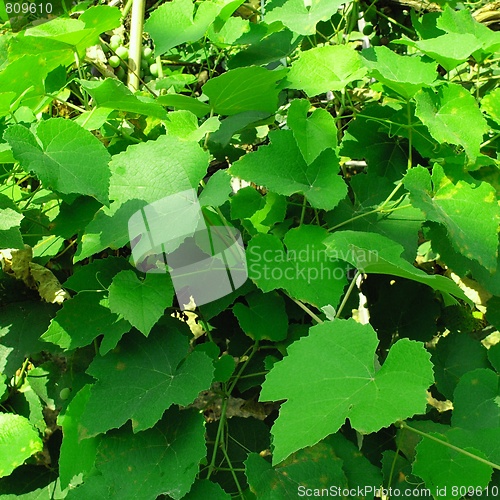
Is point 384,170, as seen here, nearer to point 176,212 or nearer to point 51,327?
point 176,212

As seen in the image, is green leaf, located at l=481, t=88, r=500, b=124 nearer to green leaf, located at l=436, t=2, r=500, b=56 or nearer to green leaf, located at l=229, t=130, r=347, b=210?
green leaf, located at l=436, t=2, r=500, b=56

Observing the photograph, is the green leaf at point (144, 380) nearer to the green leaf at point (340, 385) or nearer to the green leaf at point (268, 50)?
the green leaf at point (340, 385)

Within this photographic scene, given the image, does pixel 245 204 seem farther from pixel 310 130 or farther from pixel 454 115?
pixel 454 115

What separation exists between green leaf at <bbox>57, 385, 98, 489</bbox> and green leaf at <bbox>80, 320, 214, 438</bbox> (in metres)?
0.06

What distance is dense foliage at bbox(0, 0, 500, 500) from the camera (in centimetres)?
85

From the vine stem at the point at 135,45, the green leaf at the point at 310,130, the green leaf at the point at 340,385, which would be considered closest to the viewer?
the green leaf at the point at 340,385

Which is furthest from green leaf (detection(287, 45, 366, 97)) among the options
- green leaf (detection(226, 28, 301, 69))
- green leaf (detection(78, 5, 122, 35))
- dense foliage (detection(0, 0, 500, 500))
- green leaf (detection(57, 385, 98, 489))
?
green leaf (detection(57, 385, 98, 489))

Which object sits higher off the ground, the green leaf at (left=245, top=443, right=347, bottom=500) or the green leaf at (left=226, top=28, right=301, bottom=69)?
the green leaf at (left=226, top=28, right=301, bottom=69)

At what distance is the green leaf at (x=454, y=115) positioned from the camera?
39.7 inches

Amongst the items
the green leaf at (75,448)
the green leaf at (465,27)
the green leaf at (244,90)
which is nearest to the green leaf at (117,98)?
the green leaf at (244,90)

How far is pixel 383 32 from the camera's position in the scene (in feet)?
5.47

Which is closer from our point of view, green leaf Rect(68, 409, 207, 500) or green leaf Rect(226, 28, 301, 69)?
green leaf Rect(68, 409, 207, 500)

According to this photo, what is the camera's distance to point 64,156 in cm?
89

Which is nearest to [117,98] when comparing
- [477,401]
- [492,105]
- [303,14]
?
[303,14]
